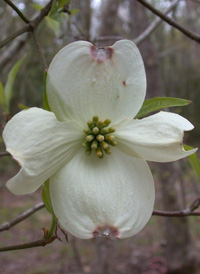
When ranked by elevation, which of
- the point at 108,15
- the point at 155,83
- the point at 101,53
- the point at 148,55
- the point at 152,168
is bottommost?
the point at 152,168

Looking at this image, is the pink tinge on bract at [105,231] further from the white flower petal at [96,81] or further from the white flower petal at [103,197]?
the white flower petal at [96,81]

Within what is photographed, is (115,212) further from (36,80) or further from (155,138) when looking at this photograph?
(36,80)

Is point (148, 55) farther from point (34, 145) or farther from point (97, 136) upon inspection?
point (34, 145)

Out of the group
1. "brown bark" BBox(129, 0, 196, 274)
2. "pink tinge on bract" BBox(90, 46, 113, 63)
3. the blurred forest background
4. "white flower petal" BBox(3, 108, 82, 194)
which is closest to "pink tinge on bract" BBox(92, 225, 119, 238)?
"white flower petal" BBox(3, 108, 82, 194)

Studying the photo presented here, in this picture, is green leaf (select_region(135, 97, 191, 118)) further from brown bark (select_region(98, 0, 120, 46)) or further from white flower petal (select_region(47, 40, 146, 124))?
brown bark (select_region(98, 0, 120, 46))

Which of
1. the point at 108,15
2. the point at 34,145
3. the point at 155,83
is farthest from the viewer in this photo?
the point at 155,83

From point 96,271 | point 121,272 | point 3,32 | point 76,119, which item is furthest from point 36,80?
point 76,119

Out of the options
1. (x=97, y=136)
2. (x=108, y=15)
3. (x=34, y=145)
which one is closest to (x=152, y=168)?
(x=108, y=15)
